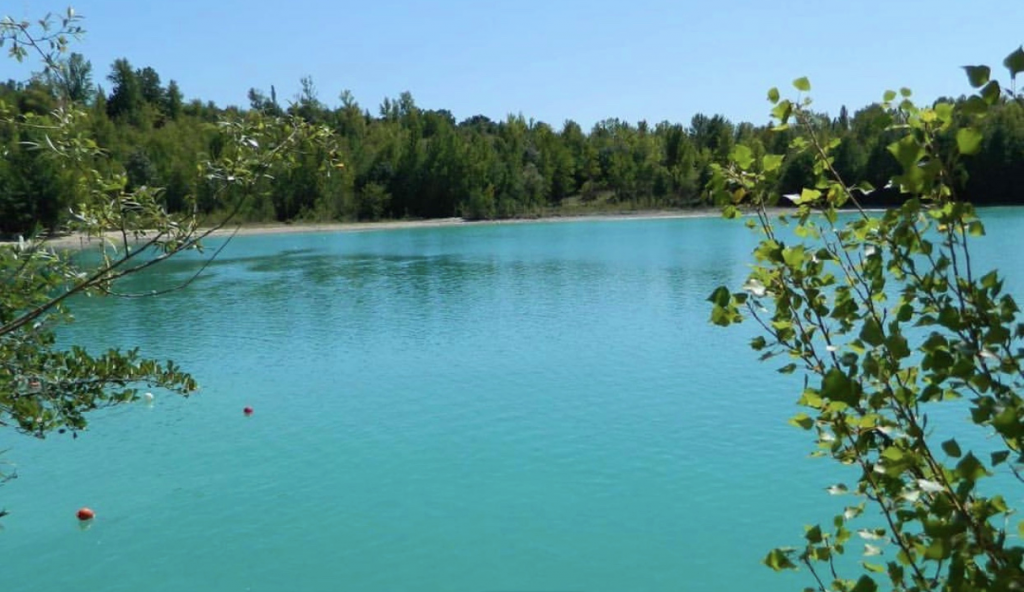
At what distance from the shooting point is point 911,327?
5.35 feet

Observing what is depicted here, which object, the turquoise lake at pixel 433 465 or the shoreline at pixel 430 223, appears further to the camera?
the shoreline at pixel 430 223

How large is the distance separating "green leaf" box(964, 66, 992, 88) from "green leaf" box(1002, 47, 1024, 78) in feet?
0.08

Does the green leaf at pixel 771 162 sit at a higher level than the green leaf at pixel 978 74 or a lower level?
lower

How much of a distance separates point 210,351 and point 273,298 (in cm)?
975

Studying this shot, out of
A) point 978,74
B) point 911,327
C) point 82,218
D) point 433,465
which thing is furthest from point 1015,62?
point 433,465

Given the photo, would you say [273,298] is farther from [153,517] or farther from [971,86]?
[971,86]

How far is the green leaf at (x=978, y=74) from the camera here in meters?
1.26

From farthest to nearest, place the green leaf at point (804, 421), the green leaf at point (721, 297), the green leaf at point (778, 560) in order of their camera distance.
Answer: the green leaf at point (778, 560), the green leaf at point (804, 421), the green leaf at point (721, 297)

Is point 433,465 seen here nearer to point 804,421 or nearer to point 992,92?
point 804,421

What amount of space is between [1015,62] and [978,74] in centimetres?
5

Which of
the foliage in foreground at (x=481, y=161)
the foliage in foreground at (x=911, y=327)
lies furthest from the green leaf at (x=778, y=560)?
the foliage in foreground at (x=481, y=161)

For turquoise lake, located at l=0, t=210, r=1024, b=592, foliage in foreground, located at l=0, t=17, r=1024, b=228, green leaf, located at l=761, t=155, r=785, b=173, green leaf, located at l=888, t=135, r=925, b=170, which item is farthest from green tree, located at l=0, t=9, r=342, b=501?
foliage in foreground, located at l=0, t=17, r=1024, b=228

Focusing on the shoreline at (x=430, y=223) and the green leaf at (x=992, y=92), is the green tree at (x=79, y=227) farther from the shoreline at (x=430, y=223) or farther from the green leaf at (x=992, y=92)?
the shoreline at (x=430, y=223)

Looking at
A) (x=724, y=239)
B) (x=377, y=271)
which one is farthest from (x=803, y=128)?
(x=724, y=239)
